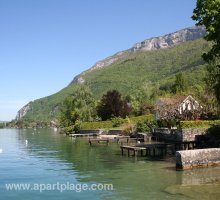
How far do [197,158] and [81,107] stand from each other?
87824mm

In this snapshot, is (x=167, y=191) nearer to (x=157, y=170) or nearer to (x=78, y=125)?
(x=157, y=170)

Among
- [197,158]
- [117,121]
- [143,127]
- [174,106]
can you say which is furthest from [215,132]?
[117,121]

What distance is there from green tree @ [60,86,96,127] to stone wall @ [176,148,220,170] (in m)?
83.4

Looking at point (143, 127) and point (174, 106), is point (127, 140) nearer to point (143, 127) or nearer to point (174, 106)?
point (143, 127)

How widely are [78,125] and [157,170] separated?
73210 millimetres

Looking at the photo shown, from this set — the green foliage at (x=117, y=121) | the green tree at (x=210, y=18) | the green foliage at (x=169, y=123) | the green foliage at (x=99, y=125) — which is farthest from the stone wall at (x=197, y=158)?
the green foliage at (x=99, y=125)

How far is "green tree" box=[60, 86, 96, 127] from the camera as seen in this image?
111 meters

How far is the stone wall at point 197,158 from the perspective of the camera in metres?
27.7

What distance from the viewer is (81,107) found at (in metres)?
115

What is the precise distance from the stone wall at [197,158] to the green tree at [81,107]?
83.4 meters

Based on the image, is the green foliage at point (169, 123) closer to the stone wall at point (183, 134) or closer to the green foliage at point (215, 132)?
the stone wall at point (183, 134)

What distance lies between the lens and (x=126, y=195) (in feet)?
67.7

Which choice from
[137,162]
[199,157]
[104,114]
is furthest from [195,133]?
[104,114]

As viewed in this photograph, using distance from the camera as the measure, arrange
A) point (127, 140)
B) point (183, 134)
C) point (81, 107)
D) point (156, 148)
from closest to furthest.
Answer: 1. point (156, 148)
2. point (183, 134)
3. point (127, 140)
4. point (81, 107)
